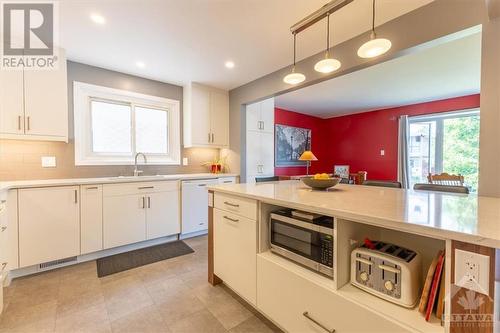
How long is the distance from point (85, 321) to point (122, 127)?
2535mm

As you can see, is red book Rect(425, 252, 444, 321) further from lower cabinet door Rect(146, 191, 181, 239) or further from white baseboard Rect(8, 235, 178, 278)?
white baseboard Rect(8, 235, 178, 278)

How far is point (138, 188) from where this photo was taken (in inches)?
114

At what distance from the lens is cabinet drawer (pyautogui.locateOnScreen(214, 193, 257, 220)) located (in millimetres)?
1553

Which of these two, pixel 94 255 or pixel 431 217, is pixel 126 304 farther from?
pixel 431 217

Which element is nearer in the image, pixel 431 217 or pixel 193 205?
pixel 431 217

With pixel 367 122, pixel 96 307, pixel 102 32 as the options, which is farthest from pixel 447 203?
pixel 367 122

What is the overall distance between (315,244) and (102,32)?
2.77 m

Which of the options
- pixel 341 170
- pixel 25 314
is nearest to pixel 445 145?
pixel 341 170

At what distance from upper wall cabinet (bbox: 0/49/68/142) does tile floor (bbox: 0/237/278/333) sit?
59.6 inches

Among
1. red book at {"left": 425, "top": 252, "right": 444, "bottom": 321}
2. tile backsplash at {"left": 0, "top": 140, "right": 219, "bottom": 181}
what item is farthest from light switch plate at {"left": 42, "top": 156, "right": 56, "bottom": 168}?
red book at {"left": 425, "top": 252, "right": 444, "bottom": 321}

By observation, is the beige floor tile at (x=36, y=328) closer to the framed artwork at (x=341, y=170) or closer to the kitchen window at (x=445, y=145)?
the framed artwork at (x=341, y=170)

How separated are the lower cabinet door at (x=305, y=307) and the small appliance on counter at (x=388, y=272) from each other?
5.1 inches

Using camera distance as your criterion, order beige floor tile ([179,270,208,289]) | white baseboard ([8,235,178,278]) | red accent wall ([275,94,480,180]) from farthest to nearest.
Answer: red accent wall ([275,94,480,180])
white baseboard ([8,235,178,278])
beige floor tile ([179,270,208,289])

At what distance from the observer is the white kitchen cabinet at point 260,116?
3.99 m
